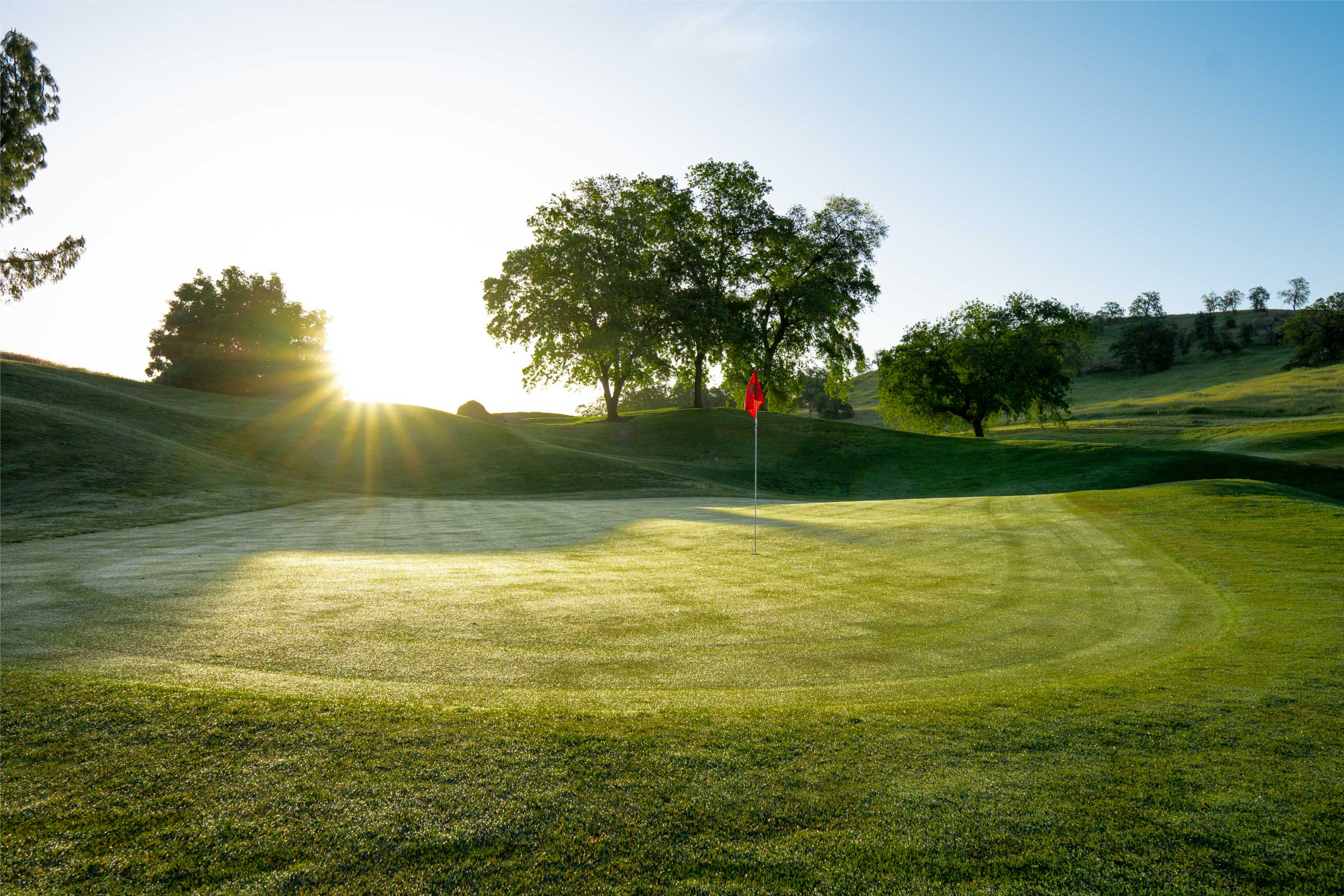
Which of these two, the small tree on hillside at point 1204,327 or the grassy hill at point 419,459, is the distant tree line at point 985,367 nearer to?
the grassy hill at point 419,459

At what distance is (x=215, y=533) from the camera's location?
18.7m

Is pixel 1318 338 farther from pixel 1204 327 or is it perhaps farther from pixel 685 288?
pixel 685 288

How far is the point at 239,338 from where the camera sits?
71125 mm

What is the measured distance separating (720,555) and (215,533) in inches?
534

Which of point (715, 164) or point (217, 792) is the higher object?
point (715, 164)

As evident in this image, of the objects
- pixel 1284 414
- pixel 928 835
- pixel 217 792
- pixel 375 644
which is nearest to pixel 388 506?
pixel 375 644

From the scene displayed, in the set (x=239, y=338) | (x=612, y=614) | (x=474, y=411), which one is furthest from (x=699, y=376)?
(x=612, y=614)

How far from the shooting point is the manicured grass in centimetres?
356

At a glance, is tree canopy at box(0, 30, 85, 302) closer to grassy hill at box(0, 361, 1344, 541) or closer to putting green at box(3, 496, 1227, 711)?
grassy hill at box(0, 361, 1344, 541)

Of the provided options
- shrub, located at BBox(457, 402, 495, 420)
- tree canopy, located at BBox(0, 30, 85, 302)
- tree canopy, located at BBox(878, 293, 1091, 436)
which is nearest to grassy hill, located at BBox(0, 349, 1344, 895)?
tree canopy, located at BBox(0, 30, 85, 302)

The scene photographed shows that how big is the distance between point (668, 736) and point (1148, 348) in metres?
156

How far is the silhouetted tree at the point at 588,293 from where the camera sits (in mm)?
53031

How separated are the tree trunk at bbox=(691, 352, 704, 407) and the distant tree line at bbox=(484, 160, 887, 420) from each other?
307mm

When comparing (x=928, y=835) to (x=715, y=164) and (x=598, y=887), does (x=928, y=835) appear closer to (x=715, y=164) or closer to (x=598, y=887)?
(x=598, y=887)
